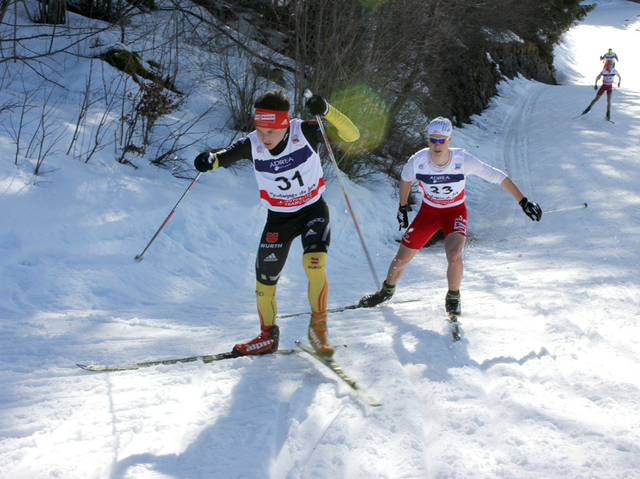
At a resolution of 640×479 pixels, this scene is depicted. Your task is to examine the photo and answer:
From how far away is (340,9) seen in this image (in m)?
8.45

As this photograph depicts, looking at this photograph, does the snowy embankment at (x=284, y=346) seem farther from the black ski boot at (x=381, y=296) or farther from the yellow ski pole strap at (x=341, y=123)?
Result: the yellow ski pole strap at (x=341, y=123)

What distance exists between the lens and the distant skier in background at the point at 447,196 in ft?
13.0

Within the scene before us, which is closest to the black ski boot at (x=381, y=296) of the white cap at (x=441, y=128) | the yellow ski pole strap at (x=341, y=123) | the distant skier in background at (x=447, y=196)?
the distant skier in background at (x=447, y=196)

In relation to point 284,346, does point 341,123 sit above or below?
above

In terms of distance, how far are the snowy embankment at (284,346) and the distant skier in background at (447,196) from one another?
510 mm

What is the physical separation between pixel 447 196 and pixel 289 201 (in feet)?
5.65

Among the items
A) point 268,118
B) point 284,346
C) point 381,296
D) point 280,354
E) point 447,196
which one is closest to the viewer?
point 268,118

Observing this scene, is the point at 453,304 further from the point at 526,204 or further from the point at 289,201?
the point at 289,201

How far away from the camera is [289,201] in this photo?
3.27m

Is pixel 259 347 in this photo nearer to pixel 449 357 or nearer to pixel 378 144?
pixel 449 357

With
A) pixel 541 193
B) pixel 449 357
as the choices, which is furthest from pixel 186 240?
pixel 541 193

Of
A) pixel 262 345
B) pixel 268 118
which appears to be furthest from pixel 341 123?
pixel 262 345

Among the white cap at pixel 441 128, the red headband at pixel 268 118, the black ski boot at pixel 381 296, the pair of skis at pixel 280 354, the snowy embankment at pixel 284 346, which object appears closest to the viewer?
the snowy embankment at pixel 284 346

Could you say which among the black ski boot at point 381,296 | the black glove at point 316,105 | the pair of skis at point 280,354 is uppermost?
the black glove at point 316,105
